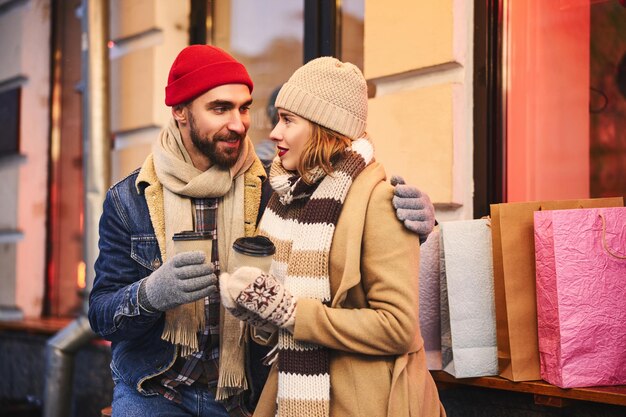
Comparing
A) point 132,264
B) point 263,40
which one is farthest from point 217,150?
point 263,40

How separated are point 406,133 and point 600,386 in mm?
1476

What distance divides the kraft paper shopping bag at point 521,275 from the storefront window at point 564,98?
0.55 metres

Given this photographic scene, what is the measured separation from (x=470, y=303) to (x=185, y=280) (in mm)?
1054

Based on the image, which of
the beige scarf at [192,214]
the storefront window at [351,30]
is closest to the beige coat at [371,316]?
the beige scarf at [192,214]

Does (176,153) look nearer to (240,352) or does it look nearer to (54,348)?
(240,352)

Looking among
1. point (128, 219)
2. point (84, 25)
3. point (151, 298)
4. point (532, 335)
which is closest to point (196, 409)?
point (151, 298)

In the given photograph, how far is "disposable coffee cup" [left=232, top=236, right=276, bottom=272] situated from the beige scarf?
1.68ft

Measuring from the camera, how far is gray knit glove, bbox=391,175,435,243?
2.15m

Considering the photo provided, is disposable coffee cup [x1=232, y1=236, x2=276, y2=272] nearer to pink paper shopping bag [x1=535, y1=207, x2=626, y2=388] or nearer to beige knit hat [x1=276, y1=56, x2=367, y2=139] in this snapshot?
beige knit hat [x1=276, y1=56, x2=367, y2=139]

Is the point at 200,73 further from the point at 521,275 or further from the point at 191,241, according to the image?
the point at 521,275

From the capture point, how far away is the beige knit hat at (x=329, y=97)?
2275mm

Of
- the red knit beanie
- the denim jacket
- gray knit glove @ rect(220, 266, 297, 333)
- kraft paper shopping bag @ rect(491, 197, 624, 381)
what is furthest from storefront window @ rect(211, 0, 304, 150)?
gray knit glove @ rect(220, 266, 297, 333)

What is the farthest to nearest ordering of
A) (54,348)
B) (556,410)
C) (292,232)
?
(54,348)
(556,410)
(292,232)

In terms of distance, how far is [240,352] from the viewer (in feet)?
8.39
